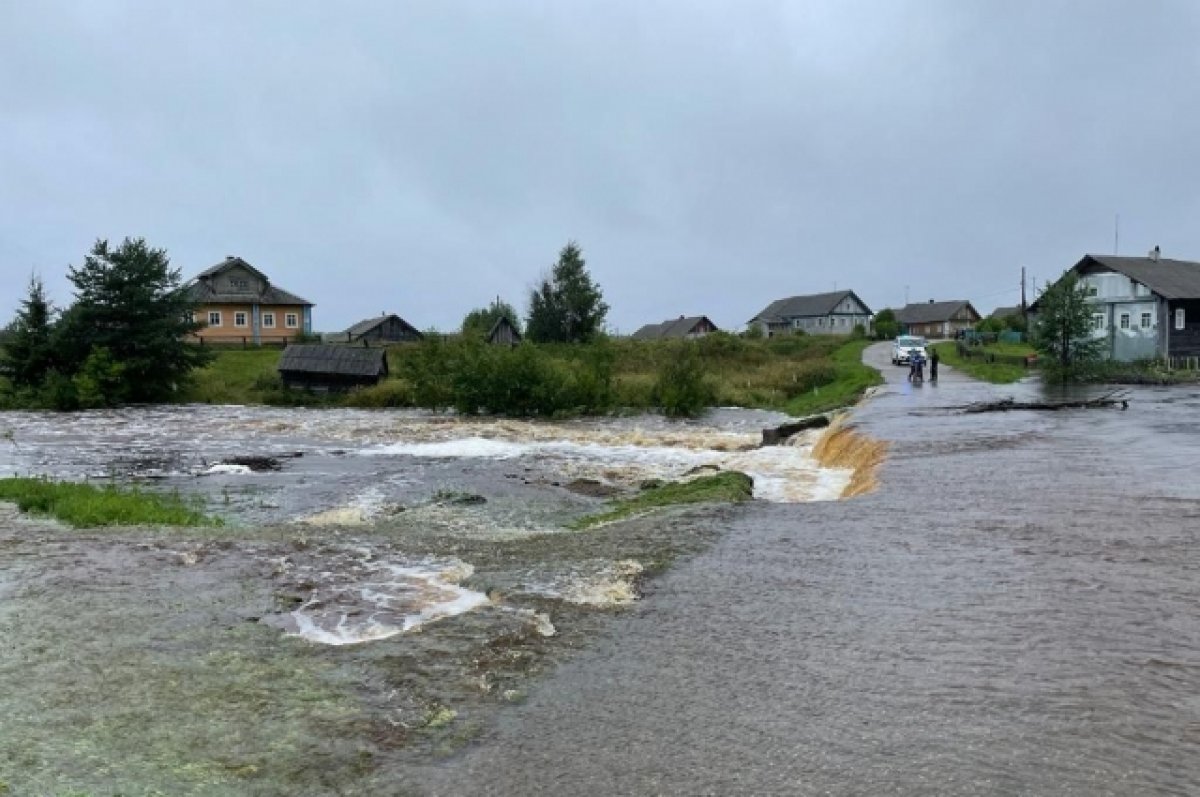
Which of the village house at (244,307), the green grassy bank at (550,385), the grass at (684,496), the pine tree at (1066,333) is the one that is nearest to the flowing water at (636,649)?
the grass at (684,496)

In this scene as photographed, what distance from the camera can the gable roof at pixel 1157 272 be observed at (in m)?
51.3

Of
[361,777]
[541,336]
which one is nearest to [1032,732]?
[361,777]

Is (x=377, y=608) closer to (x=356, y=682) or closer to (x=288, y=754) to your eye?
(x=356, y=682)

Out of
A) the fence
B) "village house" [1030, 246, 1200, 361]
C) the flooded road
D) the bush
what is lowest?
the flooded road

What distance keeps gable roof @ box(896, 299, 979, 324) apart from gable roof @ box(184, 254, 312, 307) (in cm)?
8027

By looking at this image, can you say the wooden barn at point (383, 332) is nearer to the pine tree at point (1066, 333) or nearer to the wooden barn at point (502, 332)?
the wooden barn at point (502, 332)

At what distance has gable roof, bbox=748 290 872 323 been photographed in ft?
362

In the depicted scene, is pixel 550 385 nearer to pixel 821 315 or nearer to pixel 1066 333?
pixel 1066 333

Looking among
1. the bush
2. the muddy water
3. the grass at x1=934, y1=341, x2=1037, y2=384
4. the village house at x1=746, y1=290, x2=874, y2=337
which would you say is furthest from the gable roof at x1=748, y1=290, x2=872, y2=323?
the muddy water

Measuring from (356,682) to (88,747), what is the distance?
6.72ft

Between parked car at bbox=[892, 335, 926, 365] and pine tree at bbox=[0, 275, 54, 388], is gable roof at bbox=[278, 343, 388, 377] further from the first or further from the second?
parked car at bbox=[892, 335, 926, 365]

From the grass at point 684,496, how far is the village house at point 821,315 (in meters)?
89.8

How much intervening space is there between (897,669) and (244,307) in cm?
7554

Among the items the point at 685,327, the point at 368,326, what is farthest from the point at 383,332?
the point at 685,327
